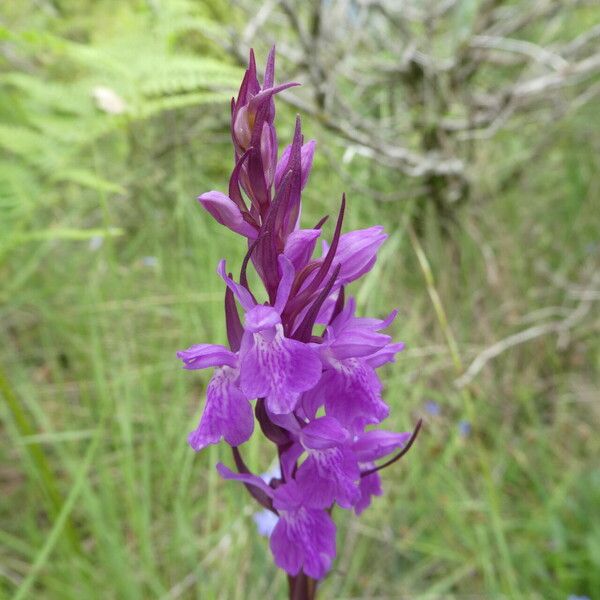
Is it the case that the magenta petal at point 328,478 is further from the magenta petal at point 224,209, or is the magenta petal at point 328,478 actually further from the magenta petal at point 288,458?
the magenta petal at point 224,209

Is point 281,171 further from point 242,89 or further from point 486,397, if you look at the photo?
point 486,397

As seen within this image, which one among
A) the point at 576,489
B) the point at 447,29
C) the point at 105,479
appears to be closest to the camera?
the point at 105,479

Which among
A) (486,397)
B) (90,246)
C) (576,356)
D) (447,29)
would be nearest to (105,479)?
(486,397)

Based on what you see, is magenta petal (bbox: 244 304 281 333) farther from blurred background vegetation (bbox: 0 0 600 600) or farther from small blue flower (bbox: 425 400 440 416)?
small blue flower (bbox: 425 400 440 416)

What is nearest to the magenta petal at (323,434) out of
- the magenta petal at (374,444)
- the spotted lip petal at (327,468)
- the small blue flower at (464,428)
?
the spotted lip petal at (327,468)

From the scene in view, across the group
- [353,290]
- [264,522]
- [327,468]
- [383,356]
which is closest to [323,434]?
[327,468]

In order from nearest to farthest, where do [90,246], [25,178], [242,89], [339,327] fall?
[242,89]
[339,327]
[25,178]
[90,246]

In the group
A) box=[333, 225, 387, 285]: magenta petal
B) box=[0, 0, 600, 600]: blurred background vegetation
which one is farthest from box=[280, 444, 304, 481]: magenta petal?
box=[0, 0, 600, 600]: blurred background vegetation
